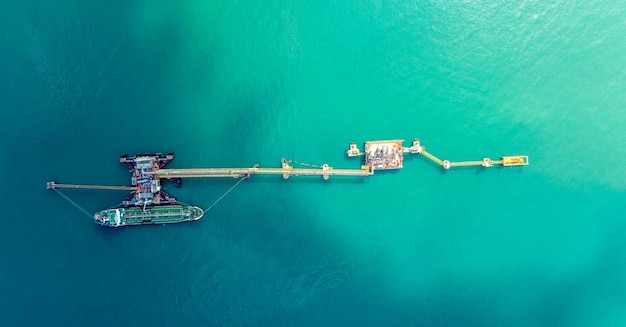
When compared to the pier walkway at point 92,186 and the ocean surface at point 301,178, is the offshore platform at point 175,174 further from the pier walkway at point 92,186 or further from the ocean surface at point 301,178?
the ocean surface at point 301,178

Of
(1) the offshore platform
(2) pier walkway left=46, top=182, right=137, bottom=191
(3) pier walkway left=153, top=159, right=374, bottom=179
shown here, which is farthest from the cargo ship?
(3) pier walkway left=153, top=159, right=374, bottom=179

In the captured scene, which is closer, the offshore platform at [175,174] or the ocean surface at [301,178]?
the offshore platform at [175,174]

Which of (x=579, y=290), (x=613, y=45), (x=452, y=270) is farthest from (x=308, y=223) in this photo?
(x=613, y=45)

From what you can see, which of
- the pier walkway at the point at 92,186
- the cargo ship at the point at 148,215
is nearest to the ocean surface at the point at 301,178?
the pier walkway at the point at 92,186

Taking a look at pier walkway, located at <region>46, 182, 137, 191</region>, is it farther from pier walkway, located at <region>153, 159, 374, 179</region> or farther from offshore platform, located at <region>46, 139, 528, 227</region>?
pier walkway, located at <region>153, 159, 374, 179</region>

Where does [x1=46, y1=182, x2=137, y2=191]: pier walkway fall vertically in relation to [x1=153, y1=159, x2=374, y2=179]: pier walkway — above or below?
below

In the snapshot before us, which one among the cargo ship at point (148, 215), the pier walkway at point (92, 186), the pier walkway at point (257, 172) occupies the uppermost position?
the pier walkway at point (257, 172)

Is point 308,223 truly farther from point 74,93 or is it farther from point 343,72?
point 74,93
